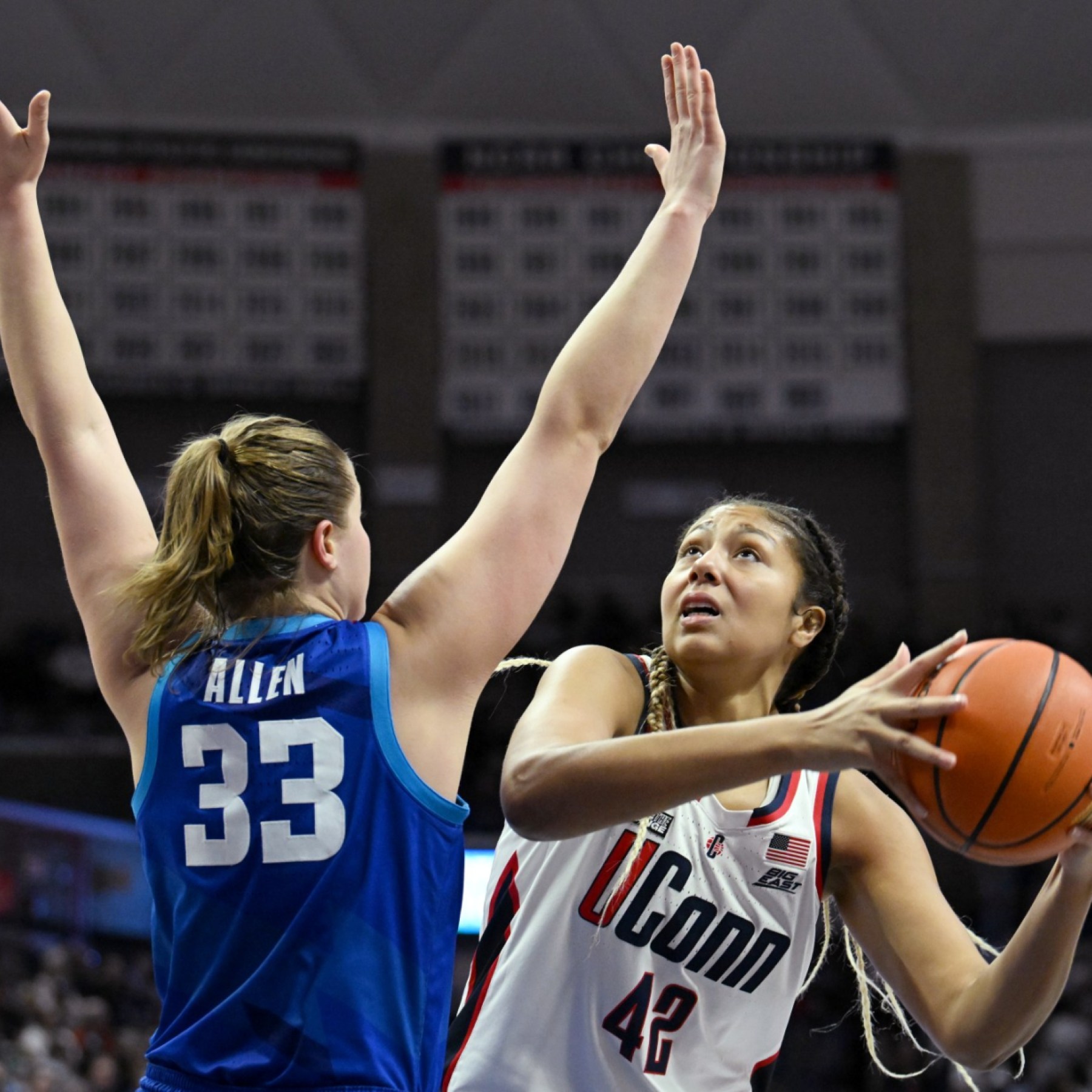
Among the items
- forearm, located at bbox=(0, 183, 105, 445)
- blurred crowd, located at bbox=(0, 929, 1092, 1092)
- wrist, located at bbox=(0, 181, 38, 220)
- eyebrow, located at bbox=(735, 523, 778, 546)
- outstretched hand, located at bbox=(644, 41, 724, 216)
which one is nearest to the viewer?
forearm, located at bbox=(0, 183, 105, 445)

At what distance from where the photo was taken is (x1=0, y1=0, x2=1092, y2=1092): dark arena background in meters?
14.5

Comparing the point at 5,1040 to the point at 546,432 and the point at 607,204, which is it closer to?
the point at 546,432

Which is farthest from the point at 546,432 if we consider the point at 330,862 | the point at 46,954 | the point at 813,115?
the point at 813,115

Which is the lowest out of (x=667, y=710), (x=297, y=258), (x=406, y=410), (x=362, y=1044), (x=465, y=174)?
(x=362, y=1044)

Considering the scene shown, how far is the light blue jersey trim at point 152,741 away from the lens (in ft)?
6.22

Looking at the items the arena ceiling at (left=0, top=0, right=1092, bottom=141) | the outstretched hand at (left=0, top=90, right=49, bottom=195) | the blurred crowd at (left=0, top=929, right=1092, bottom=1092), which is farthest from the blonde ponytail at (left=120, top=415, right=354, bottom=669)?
the arena ceiling at (left=0, top=0, right=1092, bottom=141)

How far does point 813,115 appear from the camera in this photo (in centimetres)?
1518

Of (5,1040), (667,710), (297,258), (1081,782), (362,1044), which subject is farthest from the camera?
(297,258)

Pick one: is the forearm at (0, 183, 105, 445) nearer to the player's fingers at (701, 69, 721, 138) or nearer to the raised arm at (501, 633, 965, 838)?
the raised arm at (501, 633, 965, 838)

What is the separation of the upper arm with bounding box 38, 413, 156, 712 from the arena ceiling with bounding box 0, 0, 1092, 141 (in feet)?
44.8

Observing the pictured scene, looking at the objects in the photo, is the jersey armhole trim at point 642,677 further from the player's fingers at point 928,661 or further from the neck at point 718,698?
the player's fingers at point 928,661

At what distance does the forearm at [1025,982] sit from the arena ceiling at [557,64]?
13.8 meters

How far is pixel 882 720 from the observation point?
1670mm

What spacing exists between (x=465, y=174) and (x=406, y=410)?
2.57m
